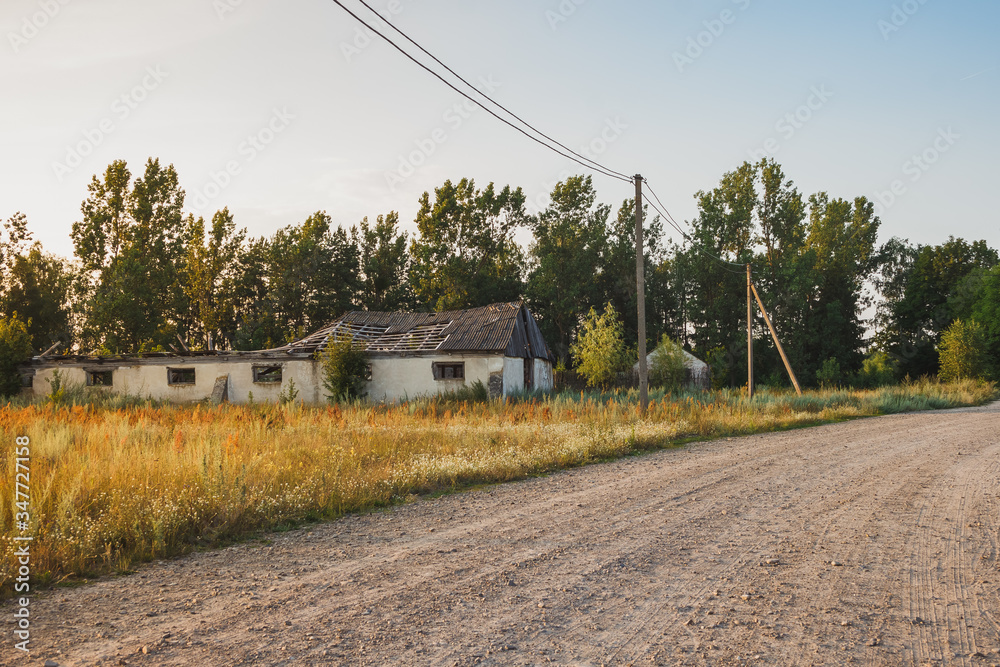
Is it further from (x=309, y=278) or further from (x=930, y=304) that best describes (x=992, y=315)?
(x=309, y=278)

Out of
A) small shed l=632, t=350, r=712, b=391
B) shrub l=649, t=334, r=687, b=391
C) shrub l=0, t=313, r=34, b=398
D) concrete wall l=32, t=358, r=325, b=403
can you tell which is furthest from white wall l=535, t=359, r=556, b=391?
shrub l=0, t=313, r=34, b=398

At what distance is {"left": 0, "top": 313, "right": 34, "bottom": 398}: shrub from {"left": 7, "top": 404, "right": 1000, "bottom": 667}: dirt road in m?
29.5

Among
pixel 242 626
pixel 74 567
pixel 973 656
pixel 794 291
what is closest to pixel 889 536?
pixel 973 656

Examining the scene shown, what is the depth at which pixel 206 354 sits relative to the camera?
27.5 m

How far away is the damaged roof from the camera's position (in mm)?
27406

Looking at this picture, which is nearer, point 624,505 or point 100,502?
point 100,502

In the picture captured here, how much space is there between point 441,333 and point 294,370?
7.21 m

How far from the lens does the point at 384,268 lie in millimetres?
48125

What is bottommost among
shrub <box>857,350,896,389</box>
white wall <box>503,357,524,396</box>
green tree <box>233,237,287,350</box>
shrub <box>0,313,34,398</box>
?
shrub <box>857,350,896,389</box>

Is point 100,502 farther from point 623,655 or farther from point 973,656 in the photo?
point 973,656

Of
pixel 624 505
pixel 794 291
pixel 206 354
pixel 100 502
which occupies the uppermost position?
pixel 794 291

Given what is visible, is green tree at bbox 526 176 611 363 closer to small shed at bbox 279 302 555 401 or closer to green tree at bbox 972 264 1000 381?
small shed at bbox 279 302 555 401

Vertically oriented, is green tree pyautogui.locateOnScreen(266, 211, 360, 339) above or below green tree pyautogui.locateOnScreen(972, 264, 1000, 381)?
above

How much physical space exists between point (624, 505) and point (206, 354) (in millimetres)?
25639
